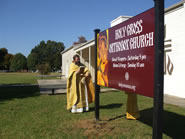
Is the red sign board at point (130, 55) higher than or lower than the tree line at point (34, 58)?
lower

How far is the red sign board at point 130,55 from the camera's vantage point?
2.88 metres

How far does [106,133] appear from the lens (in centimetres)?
423

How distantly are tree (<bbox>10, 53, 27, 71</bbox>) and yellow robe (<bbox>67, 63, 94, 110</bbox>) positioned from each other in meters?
79.5

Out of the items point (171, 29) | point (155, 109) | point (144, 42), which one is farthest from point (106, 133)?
point (171, 29)

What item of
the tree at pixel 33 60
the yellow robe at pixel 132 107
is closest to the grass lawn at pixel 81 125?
the yellow robe at pixel 132 107

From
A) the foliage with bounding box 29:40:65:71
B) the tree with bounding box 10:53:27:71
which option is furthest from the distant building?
the tree with bounding box 10:53:27:71

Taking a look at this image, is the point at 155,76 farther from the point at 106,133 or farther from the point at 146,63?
the point at 106,133

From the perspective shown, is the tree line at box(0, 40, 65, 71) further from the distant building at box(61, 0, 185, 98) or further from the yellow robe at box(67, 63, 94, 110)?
the yellow robe at box(67, 63, 94, 110)

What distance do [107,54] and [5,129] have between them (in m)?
3.05

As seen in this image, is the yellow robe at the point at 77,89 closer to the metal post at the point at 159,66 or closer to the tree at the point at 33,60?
the metal post at the point at 159,66

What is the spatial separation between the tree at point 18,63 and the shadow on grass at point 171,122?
8084 cm

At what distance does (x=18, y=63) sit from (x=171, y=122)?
269ft

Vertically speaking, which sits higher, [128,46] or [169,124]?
[128,46]

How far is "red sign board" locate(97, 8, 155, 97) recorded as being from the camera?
9.43 feet
